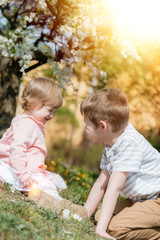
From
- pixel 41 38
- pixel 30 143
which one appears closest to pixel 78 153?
pixel 41 38

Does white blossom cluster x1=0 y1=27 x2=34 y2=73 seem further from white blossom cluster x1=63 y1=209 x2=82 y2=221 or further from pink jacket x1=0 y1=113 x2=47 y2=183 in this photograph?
white blossom cluster x1=63 y1=209 x2=82 y2=221

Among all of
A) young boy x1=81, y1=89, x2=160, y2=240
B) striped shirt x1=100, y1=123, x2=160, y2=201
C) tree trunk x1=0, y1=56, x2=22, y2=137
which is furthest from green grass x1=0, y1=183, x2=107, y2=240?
tree trunk x1=0, y1=56, x2=22, y2=137

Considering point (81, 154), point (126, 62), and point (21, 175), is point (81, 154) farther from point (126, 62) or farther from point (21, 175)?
point (21, 175)

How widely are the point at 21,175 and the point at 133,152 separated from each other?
1.07m

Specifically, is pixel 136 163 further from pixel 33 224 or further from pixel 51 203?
pixel 33 224

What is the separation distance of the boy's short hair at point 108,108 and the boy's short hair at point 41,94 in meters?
0.47

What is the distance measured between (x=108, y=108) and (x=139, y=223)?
40.2 inches

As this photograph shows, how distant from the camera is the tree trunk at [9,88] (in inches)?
186

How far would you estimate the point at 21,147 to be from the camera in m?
2.88

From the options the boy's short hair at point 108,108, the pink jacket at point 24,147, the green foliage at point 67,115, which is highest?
the boy's short hair at point 108,108

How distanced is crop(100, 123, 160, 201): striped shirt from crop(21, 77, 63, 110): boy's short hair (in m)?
0.79

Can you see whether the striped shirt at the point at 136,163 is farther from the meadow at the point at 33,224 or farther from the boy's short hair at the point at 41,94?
the boy's short hair at the point at 41,94

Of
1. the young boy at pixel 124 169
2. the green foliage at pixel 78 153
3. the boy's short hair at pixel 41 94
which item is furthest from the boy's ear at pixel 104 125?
the green foliage at pixel 78 153

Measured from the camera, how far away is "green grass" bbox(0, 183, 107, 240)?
181cm
